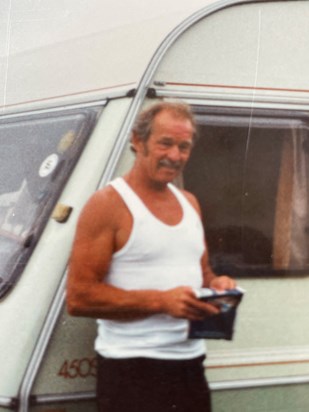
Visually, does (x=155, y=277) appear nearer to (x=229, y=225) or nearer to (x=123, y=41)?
(x=229, y=225)

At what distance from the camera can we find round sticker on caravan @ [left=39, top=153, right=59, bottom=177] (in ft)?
11.5

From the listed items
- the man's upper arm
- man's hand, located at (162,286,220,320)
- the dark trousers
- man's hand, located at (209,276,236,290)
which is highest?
man's hand, located at (209,276,236,290)

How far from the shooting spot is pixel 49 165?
11.6ft

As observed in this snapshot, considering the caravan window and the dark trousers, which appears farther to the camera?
the caravan window

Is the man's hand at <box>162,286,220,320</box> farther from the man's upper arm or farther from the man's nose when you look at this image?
the man's nose

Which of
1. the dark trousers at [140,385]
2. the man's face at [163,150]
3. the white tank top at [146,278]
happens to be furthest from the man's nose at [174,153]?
the dark trousers at [140,385]

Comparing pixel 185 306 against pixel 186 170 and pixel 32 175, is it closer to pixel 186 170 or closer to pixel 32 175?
pixel 186 170

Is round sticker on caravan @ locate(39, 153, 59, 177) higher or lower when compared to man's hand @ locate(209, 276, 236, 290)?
higher

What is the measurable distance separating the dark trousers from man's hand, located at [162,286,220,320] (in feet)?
0.61

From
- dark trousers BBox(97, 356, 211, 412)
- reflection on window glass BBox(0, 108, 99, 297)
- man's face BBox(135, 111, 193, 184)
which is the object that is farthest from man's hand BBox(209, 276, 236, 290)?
reflection on window glass BBox(0, 108, 99, 297)

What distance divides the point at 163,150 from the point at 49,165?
526mm

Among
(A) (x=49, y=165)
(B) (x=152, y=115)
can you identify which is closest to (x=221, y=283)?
(B) (x=152, y=115)

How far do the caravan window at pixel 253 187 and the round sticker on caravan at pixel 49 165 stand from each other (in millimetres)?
539

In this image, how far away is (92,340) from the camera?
10.7 feet
